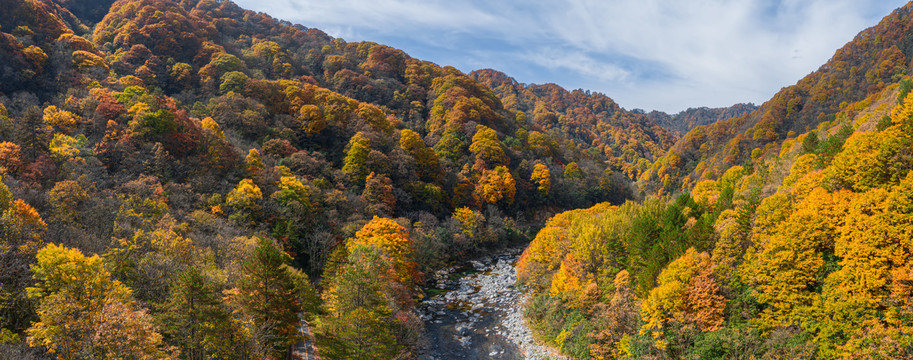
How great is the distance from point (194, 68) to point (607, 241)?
6867 cm

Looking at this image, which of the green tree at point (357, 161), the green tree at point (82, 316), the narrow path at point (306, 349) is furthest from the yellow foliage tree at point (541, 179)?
the green tree at point (82, 316)

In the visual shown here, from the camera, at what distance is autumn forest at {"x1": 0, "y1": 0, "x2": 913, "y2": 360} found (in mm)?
17812

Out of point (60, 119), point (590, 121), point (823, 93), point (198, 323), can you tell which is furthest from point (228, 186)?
point (590, 121)

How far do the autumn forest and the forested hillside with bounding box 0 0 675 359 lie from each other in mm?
203

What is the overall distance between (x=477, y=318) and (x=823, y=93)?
79352 millimetres

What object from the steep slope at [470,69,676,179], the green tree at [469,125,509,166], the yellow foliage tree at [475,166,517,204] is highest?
the steep slope at [470,69,676,179]

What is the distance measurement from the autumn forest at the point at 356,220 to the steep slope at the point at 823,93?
1.84 feet

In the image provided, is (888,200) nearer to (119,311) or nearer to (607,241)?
(607,241)

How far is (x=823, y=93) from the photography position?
73.2 metres

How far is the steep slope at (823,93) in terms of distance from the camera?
6769 centimetres

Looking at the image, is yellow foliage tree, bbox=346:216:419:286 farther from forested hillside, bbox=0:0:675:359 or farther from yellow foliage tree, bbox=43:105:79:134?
yellow foliage tree, bbox=43:105:79:134

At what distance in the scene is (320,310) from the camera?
2706cm

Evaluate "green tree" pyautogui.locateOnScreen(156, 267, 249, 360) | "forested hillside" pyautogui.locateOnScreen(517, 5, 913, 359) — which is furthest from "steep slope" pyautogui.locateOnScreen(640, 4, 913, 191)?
"green tree" pyautogui.locateOnScreen(156, 267, 249, 360)

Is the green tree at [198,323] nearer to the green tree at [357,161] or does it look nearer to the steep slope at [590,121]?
the green tree at [357,161]
